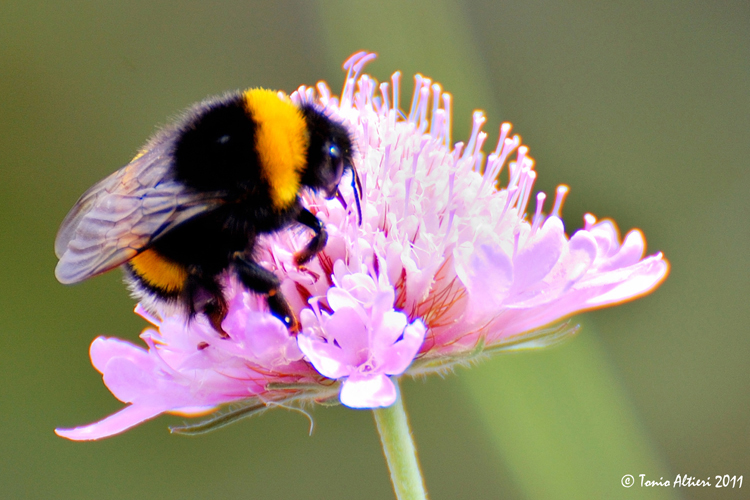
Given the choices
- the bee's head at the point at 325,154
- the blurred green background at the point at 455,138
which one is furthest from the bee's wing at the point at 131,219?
the blurred green background at the point at 455,138

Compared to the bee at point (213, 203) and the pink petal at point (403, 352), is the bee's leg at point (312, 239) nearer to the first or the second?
the bee at point (213, 203)

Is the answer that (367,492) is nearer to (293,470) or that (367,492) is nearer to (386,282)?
(293,470)

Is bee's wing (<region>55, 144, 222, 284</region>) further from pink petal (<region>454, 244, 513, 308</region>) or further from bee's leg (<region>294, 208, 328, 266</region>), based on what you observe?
pink petal (<region>454, 244, 513, 308</region>)

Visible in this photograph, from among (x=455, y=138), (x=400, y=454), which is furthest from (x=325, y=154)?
(x=455, y=138)

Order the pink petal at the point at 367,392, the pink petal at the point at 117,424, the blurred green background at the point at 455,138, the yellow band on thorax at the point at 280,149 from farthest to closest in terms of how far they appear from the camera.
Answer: the blurred green background at the point at 455,138
the pink petal at the point at 117,424
the yellow band on thorax at the point at 280,149
the pink petal at the point at 367,392

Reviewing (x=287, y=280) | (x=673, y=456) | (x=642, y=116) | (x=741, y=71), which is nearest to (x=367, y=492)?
(x=673, y=456)
